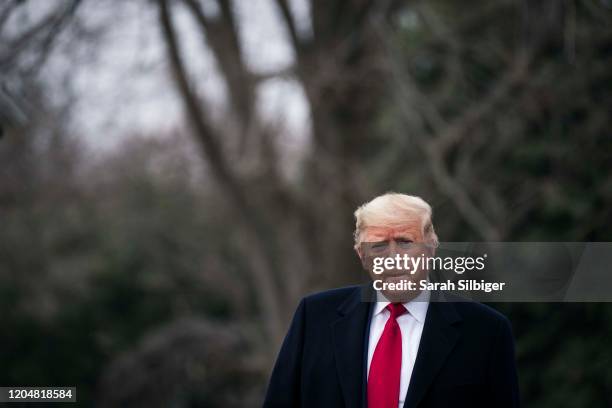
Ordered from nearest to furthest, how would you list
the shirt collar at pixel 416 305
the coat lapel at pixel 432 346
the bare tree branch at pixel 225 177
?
the coat lapel at pixel 432 346
the shirt collar at pixel 416 305
the bare tree branch at pixel 225 177

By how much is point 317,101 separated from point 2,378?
9849mm

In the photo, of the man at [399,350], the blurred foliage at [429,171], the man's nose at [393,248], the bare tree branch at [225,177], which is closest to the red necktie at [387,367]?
the man at [399,350]

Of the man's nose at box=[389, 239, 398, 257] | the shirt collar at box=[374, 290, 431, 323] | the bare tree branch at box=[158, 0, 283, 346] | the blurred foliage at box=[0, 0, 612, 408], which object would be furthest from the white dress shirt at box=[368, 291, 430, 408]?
the bare tree branch at box=[158, 0, 283, 346]

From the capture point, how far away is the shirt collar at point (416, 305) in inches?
89.7

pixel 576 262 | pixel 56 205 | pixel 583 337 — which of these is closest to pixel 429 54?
pixel 583 337

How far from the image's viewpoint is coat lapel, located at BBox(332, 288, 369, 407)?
7.27ft

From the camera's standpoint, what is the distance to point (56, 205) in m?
15.2

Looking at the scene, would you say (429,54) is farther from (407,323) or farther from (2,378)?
(2,378)

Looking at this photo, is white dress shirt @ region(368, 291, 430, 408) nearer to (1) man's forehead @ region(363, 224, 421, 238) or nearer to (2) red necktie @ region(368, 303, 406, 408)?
(2) red necktie @ region(368, 303, 406, 408)

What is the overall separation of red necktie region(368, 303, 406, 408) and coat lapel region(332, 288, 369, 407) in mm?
36

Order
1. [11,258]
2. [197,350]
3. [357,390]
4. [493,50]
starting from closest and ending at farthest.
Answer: [357,390] → [493,50] → [197,350] → [11,258]

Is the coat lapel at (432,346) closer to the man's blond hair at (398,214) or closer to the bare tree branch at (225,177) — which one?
the man's blond hair at (398,214)

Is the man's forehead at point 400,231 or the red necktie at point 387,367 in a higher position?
the man's forehead at point 400,231

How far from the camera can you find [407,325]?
228 cm
